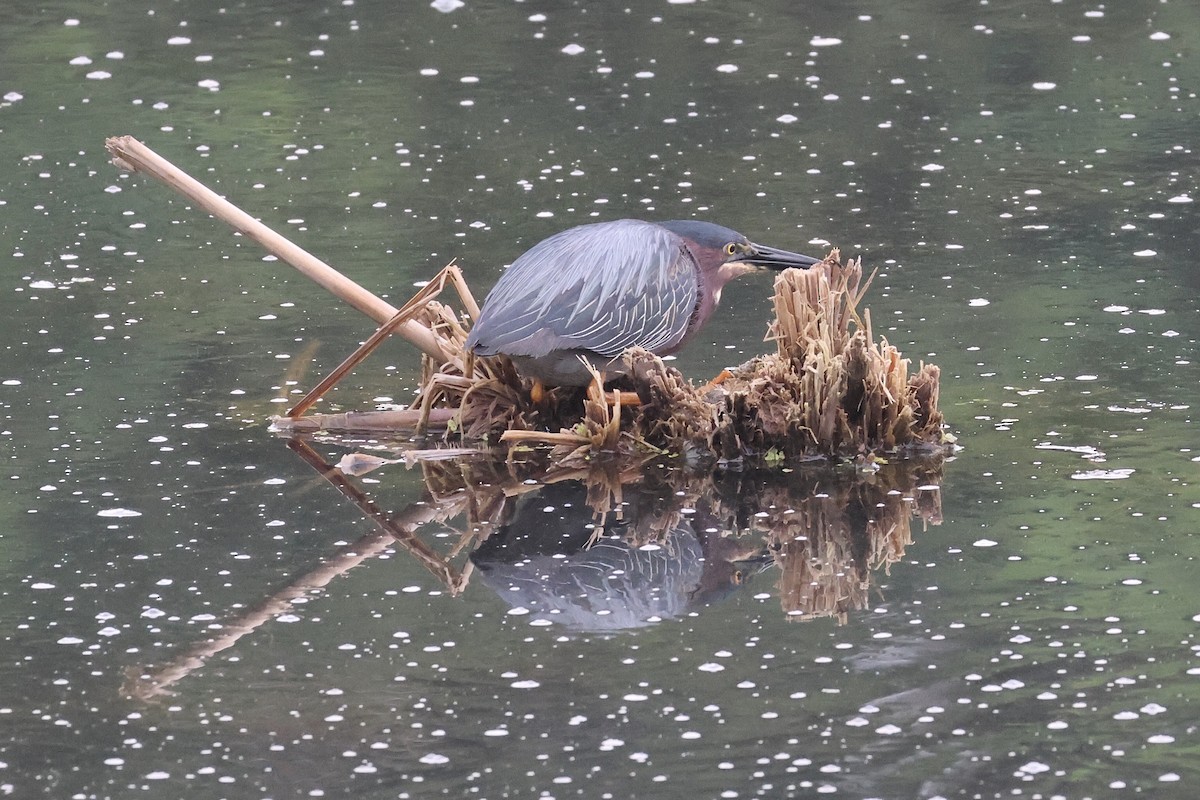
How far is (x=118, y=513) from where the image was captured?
5.03 metres

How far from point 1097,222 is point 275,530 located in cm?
381

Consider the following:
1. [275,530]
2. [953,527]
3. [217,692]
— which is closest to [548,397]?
[275,530]

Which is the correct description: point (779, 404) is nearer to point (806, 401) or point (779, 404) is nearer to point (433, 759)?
point (806, 401)

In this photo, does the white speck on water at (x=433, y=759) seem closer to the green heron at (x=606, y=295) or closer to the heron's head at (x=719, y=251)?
the green heron at (x=606, y=295)

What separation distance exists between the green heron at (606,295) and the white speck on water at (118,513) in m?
Answer: 0.98

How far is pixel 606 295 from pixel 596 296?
3cm

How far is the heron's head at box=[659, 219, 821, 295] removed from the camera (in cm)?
556

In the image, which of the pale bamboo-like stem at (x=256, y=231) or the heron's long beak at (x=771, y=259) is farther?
the pale bamboo-like stem at (x=256, y=231)

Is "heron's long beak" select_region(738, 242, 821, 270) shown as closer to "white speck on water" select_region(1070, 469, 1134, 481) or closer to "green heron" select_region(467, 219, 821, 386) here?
"green heron" select_region(467, 219, 821, 386)

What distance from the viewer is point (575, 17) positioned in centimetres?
1083

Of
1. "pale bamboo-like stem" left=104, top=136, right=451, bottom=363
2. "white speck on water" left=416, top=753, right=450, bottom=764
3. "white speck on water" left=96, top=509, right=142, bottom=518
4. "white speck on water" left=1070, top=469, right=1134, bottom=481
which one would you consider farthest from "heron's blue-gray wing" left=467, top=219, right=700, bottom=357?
"white speck on water" left=416, top=753, right=450, bottom=764

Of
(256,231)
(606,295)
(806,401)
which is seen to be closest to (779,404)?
(806,401)

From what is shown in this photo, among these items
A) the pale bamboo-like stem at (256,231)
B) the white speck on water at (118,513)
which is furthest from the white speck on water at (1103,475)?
the white speck on water at (118,513)

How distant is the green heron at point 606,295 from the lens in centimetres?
524
